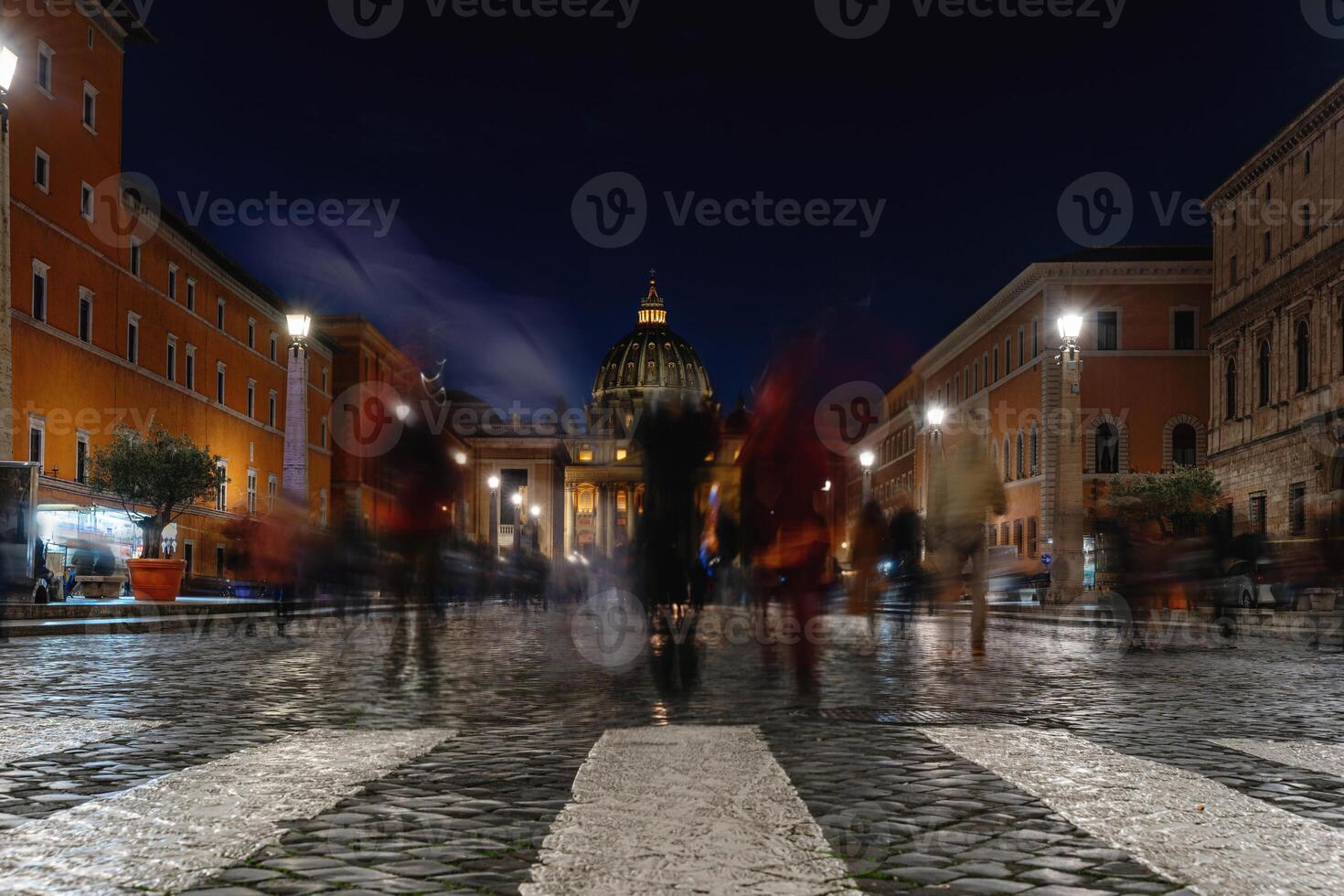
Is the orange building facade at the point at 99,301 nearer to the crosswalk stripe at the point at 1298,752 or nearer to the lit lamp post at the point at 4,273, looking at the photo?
the lit lamp post at the point at 4,273

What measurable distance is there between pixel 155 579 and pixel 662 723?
70.5 feet

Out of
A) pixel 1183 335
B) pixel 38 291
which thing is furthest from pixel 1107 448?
pixel 38 291

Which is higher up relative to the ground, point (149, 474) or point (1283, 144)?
point (1283, 144)

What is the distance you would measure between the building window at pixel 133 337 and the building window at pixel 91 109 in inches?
228

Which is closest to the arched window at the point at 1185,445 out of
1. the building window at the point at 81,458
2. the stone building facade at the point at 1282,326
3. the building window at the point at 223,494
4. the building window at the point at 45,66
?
the stone building facade at the point at 1282,326

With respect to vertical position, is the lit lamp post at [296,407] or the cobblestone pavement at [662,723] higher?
the lit lamp post at [296,407]

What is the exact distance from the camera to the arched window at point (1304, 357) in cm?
3988

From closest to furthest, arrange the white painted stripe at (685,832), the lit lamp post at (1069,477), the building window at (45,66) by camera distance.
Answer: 1. the white painted stripe at (685,832)
2. the lit lamp post at (1069,477)
3. the building window at (45,66)

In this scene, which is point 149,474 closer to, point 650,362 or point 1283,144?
point 1283,144

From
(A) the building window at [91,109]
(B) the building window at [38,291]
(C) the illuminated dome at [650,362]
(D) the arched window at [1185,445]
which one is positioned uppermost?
(C) the illuminated dome at [650,362]

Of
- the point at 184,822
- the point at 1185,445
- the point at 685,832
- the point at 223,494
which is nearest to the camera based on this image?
the point at 685,832

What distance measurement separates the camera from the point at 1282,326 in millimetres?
42094

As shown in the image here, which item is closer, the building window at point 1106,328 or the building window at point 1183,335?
the building window at point 1183,335

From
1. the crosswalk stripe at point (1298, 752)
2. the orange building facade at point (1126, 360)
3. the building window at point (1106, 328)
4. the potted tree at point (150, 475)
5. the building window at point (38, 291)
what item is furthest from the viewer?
the building window at point (1106, 328)
